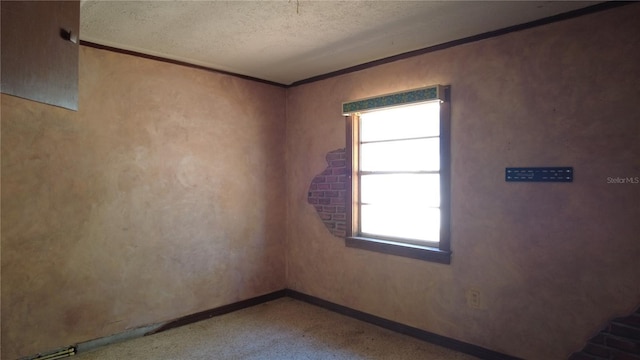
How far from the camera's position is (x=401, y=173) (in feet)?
10.9

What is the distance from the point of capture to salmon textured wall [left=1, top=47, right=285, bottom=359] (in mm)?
2693

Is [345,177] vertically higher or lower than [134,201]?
higher

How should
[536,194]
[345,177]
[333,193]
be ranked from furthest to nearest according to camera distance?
[333,193] < [345,177] < [536,194]

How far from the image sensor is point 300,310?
151 inches

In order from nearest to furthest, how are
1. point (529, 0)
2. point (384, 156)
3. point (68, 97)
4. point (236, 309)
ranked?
point (68, 97)
point (529, 0)
point (384, 156)
point (236, 309)

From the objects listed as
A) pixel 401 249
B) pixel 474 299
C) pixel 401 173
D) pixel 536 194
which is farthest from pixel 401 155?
pixel 474 299

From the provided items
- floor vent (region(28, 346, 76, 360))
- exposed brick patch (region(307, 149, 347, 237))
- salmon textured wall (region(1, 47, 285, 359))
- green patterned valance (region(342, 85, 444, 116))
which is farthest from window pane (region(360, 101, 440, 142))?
floor vent (region(28, 346, 76, 360))

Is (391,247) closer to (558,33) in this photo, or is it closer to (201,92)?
(558,33)

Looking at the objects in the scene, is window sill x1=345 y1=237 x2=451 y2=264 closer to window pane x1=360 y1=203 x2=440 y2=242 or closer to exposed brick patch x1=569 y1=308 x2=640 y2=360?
window pane x1=360 y1=203 x2=440 y2=242

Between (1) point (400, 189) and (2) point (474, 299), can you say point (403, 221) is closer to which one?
(1) point (400, 189)

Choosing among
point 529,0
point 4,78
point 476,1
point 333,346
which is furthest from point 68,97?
point 333,346

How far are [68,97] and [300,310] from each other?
3.30 m

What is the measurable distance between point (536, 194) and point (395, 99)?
133 cm

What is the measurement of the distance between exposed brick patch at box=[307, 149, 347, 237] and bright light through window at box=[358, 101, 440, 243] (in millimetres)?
184
